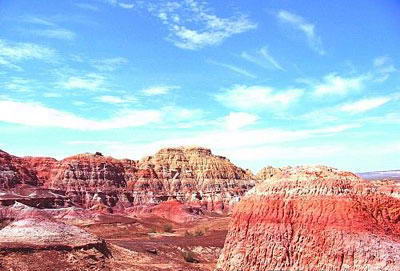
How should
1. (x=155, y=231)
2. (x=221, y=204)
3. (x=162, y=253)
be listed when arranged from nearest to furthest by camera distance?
(x=162, y=253) < (x=155, y=231) < (x=221, y=204)

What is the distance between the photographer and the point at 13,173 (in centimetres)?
11638

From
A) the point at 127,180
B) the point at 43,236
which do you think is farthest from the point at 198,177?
the point at 43,236

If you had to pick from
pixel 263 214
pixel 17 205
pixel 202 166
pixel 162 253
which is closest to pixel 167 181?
pixel 202 166

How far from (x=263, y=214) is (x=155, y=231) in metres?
72.9

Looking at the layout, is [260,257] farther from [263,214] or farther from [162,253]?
[162,253]

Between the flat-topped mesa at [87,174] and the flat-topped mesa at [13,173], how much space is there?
6.50 meters

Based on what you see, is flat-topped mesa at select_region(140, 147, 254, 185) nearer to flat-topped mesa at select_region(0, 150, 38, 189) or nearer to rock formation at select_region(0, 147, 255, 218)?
rock formation at select_region(0, 147, 255, 218)

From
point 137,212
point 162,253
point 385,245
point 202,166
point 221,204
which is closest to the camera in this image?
point 385,245

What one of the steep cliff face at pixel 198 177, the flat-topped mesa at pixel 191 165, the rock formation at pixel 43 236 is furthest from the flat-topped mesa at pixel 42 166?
the rock formation at pixel 43 236

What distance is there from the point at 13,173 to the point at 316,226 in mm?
107696

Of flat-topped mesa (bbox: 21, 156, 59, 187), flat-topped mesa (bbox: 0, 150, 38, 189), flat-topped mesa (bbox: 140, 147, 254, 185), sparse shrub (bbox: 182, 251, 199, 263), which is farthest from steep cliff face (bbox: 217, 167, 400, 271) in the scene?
flat-topped mesa (bbox: 140, 147, 254, 185)

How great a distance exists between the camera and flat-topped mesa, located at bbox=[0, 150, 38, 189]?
4427 inches

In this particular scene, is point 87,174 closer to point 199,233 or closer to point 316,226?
point 199,233

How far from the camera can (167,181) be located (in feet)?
479
